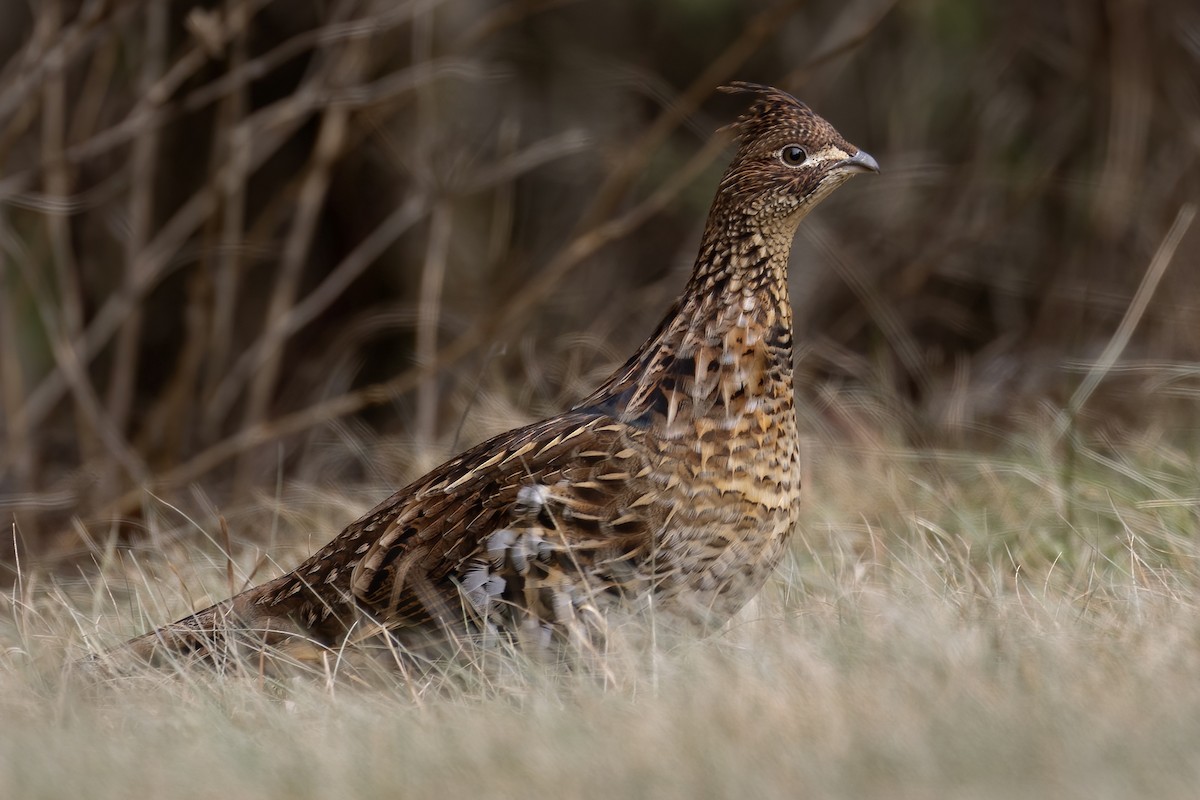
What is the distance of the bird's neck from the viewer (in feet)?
13.1

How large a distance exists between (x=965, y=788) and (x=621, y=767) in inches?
22.9

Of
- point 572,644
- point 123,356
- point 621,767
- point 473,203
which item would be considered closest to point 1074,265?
point 473,203

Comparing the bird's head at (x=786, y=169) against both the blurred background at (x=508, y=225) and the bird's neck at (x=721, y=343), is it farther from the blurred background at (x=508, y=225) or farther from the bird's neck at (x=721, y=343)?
the blurred background at (x=508, y=225)

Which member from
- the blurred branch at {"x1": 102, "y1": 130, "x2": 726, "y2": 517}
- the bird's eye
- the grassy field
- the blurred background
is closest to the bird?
the bird's eye

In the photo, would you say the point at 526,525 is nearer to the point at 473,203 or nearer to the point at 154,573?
the point at 154,573

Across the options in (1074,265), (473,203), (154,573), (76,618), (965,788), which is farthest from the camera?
(473,203)

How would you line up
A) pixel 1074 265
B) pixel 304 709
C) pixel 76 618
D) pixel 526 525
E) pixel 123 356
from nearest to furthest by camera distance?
pixel 304 709
pixel 526 525
pixel 76 618
pixel 123 356
pixel 1074 265

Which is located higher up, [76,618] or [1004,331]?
[76,618]

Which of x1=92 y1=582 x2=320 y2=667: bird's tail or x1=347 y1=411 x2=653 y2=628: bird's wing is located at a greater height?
x1=347 y1=411 x2=653 y2=628: bird's wing

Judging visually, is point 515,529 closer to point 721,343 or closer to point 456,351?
point 721,343

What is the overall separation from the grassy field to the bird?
0.47ft

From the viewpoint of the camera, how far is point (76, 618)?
4.50m

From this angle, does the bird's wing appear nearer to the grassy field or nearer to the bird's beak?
the grassy field

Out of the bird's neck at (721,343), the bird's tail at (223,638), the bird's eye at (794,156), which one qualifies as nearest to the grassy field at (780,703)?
the bird's tail at (223,638)
